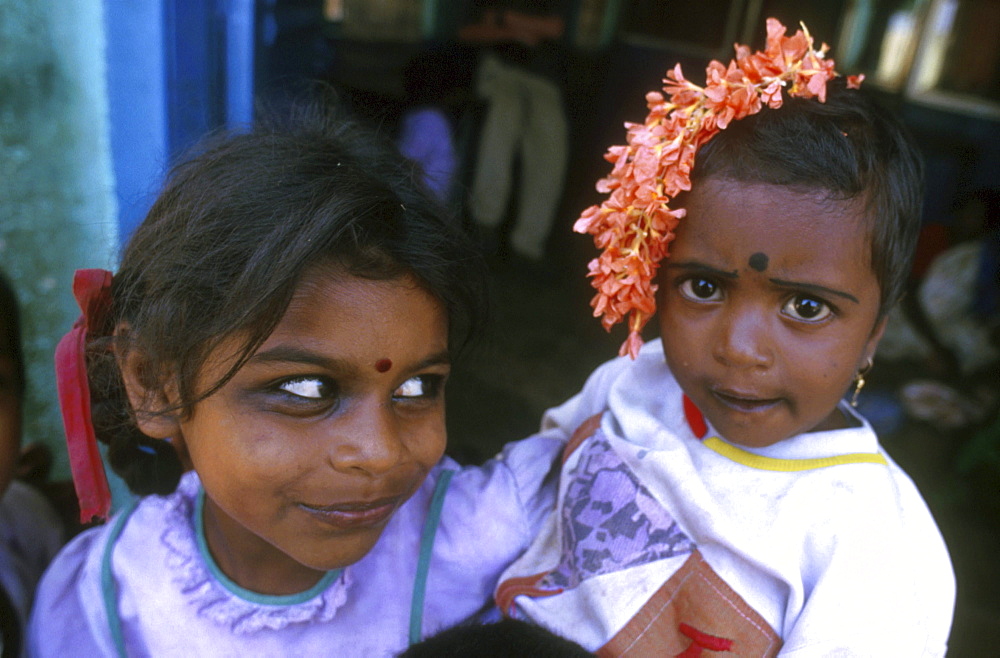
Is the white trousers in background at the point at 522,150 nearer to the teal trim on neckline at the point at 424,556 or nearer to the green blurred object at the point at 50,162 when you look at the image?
the green blurred object at the point at 50,162

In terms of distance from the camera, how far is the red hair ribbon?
1337 millimetres

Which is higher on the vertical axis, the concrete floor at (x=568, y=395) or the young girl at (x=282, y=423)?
the young girl at (x=282, y=423)

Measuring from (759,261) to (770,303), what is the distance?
0.08 meters

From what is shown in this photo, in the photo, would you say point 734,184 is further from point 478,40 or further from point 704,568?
point 478,40

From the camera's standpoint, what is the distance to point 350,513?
1.26m

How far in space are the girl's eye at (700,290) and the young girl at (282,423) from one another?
1.31ft

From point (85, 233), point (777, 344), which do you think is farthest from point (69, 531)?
point (777, 344)

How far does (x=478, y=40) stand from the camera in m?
5.23

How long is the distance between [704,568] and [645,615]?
136 millimetres

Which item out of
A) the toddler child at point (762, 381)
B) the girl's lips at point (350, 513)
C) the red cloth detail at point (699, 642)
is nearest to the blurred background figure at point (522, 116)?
the toddler child at point (762, 381)

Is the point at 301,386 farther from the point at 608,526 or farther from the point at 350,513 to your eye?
the point at 608,526

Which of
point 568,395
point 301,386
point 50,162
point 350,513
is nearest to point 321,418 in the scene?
point 301,386

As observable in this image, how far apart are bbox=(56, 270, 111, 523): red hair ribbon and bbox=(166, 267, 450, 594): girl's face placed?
23cm

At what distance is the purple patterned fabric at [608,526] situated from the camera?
4.44 feet
